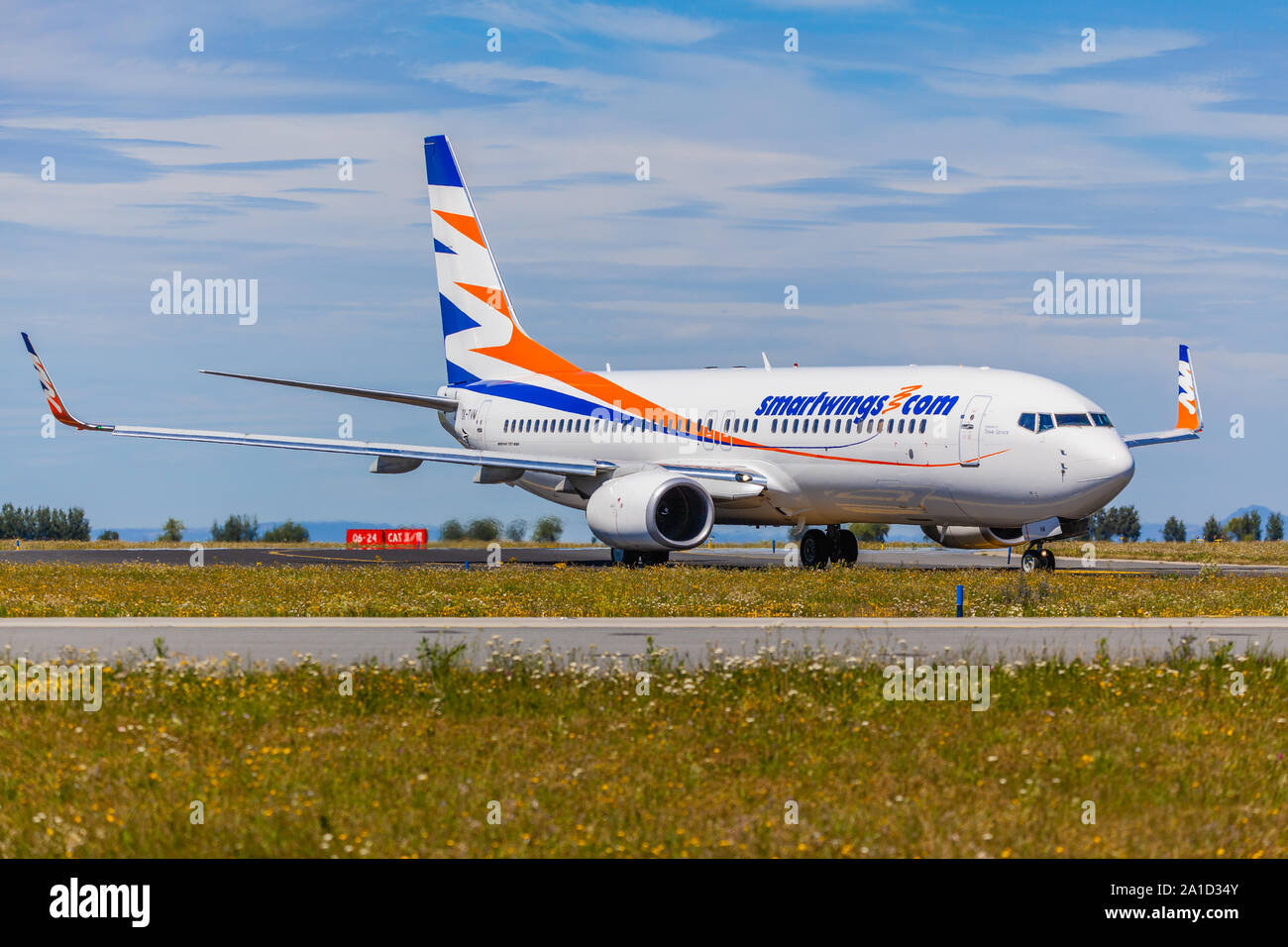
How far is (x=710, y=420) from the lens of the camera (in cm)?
3984

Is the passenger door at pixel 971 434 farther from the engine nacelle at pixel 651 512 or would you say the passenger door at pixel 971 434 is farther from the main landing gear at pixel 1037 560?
the engine nacelle at pixel 651 512

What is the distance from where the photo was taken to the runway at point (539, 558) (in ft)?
140

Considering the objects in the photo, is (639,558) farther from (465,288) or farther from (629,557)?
(465,288)

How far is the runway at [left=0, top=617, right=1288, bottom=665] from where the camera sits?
19.3 m

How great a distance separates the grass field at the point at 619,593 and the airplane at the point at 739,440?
162 centimetres

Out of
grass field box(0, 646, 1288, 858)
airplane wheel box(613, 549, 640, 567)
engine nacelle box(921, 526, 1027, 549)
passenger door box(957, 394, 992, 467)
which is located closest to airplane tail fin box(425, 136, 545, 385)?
airplane wheel box(613, 549, 640, 567)

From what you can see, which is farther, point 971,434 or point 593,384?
point 593,384

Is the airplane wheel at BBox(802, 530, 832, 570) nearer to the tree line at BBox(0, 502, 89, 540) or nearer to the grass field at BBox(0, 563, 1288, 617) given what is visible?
the grass field at BBox(0, 563, 1288, 617)

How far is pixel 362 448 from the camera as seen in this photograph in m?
40.1

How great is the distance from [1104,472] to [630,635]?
14044 millimetres

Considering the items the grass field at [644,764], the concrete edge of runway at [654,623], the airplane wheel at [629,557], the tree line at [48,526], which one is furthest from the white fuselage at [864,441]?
the tree line at [48,526]

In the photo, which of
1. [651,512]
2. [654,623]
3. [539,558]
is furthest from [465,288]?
[654,623]
